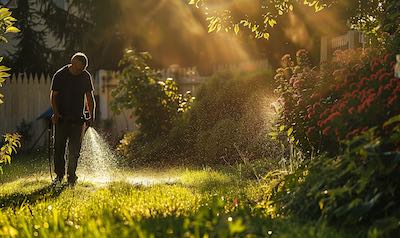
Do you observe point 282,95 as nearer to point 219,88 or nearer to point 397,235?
point 397,235


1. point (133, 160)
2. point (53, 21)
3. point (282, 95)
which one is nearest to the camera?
point (282, 95)

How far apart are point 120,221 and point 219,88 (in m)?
9.22

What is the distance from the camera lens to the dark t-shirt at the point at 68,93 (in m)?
9.82

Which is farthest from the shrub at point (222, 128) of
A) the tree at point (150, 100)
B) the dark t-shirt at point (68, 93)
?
the dark t-shirt at point (68, 93)

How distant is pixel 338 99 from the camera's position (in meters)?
7.16

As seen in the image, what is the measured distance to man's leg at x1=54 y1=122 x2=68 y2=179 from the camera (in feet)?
32.3

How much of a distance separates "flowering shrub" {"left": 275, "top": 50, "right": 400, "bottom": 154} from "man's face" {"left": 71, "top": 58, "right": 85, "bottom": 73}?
2.73 m

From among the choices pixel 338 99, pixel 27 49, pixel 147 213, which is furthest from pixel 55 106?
pixel 27 49

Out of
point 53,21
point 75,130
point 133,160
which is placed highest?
point 53,21

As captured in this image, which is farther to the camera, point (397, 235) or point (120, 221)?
point (120, 221)

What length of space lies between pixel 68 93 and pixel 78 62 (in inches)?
18.7

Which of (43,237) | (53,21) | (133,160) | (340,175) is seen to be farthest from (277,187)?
(53,21)

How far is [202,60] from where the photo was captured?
1080 inches

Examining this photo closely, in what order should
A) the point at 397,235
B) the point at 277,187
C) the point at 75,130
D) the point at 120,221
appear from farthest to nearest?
the point at 75,130 < the point at 277,187 < the point at 120,221 < the point at 397,235
